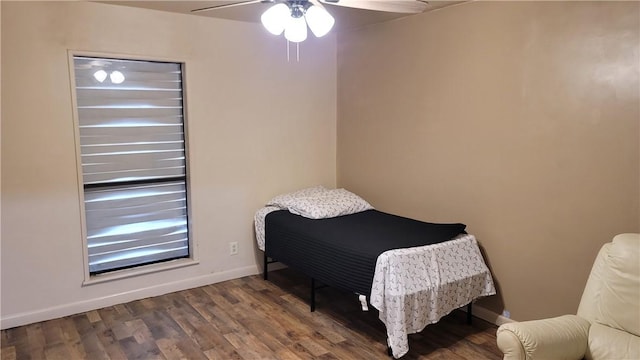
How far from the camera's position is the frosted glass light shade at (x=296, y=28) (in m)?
2.13

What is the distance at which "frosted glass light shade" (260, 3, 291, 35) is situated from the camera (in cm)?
203

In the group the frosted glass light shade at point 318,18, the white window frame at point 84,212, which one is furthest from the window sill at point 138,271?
the frosted glass light shade at point 318,18

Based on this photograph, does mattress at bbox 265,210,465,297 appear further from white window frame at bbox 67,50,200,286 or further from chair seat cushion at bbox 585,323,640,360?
chair seat cushion at bbox 585,323,640,360

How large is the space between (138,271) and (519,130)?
3.05 meters

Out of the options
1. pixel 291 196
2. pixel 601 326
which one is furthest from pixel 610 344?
pixel 291 196

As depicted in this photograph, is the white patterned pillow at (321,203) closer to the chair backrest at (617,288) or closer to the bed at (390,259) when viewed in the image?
the bed at (390,259)

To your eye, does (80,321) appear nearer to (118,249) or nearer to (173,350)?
(118,249)

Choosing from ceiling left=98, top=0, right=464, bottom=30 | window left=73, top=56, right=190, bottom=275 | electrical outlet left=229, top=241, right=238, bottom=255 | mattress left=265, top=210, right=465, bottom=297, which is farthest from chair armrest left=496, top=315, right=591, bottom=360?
window left=73, top=56, right=190, bottom=275

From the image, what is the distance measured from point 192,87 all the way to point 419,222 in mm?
2127

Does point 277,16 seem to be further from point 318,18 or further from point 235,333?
point 235,333

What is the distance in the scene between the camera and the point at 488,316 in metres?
3.29

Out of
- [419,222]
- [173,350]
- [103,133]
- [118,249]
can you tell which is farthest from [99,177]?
[419,222]

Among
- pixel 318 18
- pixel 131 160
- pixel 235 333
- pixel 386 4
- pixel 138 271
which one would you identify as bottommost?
pixel 235 333

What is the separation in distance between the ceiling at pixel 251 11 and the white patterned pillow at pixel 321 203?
4.92 ft
